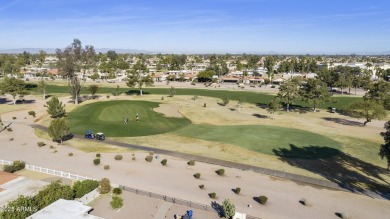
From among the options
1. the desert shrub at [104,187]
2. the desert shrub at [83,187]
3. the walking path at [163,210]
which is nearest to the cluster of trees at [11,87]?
the desert shrub at [83,187]

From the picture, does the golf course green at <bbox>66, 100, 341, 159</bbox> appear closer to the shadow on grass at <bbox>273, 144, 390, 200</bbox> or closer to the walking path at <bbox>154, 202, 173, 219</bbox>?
the shadow on grass at <bbox>273, 144, 390, 200</bbox>

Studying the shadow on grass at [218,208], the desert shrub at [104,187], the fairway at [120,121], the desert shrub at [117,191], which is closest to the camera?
the shadow on grass at [218,208]

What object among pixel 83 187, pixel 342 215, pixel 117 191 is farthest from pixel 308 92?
pixel 83 187

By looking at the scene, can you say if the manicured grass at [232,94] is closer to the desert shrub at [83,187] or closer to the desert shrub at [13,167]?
the desert shrub at [13,167]

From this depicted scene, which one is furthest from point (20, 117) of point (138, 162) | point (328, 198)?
point (328, 198)

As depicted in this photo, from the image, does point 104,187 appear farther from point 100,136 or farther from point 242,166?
point 100,136

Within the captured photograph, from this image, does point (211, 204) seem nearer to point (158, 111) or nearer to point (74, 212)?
point (74, 212)
